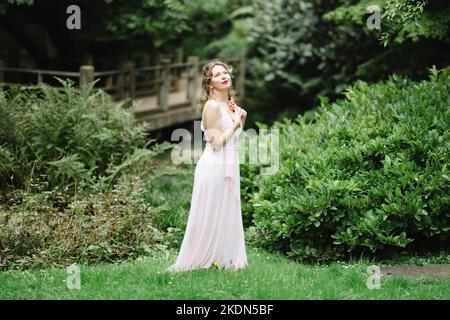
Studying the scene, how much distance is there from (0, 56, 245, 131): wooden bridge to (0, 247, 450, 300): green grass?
5679mm

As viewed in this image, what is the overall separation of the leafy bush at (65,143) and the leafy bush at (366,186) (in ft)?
7.79

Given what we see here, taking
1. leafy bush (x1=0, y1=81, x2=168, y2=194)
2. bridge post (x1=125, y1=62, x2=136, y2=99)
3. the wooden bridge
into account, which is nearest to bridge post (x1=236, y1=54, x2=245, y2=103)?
the wooden bridge

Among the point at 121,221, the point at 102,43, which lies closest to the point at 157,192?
the point at 121,221

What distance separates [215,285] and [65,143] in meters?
4.49

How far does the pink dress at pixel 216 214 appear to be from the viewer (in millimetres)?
6742

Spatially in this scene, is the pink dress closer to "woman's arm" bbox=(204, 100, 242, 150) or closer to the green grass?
"woman's arm" bbox=(204, 100, 242, 150)

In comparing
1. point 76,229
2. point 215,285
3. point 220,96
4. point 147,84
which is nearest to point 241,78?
point 147,84

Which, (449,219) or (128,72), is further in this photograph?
(128,72)

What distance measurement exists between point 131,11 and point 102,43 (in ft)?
10.8

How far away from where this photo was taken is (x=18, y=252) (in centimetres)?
772

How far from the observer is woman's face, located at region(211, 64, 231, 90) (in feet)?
22.1
